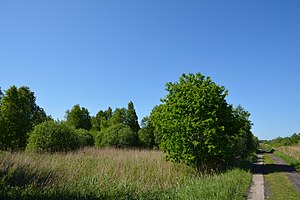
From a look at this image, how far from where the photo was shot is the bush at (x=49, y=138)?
19.2 metres

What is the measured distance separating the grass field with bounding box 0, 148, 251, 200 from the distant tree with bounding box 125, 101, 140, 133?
2831cm

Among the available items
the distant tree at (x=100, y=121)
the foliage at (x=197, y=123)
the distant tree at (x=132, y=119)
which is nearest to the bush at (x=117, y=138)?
the distant tree at (x=100, y=121)

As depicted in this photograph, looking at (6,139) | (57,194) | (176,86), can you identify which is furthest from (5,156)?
(6,139)

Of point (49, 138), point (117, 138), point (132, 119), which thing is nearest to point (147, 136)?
point (132, 119)

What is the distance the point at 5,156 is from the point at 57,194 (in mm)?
5072

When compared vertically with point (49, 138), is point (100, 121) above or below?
above

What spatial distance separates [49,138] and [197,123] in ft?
33.9

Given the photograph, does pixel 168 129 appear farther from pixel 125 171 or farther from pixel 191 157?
pixel 125 171

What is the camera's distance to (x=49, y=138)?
19.5 meters

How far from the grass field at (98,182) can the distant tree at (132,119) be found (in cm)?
2831

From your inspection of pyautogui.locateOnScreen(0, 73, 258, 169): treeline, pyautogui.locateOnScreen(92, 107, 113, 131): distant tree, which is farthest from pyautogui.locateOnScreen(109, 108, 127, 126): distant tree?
pyautogui.locateOnScreen(0, 73, 258, 169): treeline

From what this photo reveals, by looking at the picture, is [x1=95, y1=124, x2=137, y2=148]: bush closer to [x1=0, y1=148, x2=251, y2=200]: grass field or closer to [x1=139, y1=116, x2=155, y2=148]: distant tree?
[x1=139, y1=116, x2=155, y2=148]: distant tree

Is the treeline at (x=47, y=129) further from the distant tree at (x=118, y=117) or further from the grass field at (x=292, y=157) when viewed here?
the grass field at (x=292, y=157)

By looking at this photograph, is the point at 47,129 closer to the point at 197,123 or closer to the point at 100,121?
the point at 197,123
